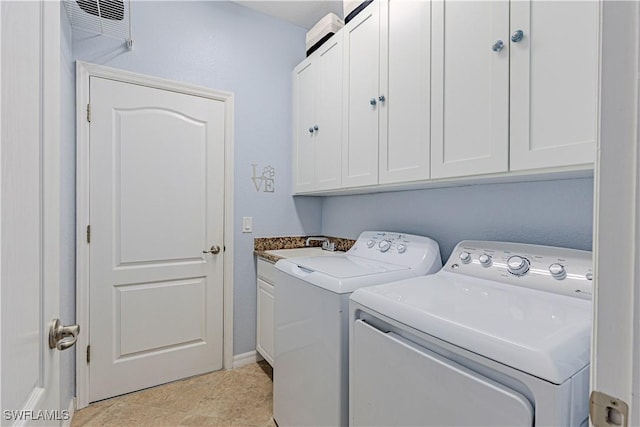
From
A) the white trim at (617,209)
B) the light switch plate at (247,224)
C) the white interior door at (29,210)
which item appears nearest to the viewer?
the white trim at (617,209)

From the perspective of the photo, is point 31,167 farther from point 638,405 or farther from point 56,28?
point 638,405

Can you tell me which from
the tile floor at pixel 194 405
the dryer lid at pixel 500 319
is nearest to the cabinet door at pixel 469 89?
the dryer lid at pixel 500 319

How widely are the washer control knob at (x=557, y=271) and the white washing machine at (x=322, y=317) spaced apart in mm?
541

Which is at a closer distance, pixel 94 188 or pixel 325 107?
pixel 94 188

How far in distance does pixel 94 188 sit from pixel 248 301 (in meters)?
1.30

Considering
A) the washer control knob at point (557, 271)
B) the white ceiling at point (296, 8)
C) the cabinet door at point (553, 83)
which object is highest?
the white ceiling at point (296, 8)

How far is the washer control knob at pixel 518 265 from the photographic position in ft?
3.81

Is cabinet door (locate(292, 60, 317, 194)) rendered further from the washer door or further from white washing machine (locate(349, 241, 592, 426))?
the washer door

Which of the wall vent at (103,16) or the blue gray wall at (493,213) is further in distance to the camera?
the wall vent at (103,16)

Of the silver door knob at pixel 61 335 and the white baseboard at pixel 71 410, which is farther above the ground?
the silver door knob at pixel 61 335

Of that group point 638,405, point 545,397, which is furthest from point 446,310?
point 638,405

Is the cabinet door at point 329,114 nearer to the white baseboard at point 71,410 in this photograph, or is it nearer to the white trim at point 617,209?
the white trim at point 617,209

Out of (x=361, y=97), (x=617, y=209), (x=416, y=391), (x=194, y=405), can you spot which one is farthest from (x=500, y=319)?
(x=194, y=405)

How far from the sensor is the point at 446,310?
909 mm
